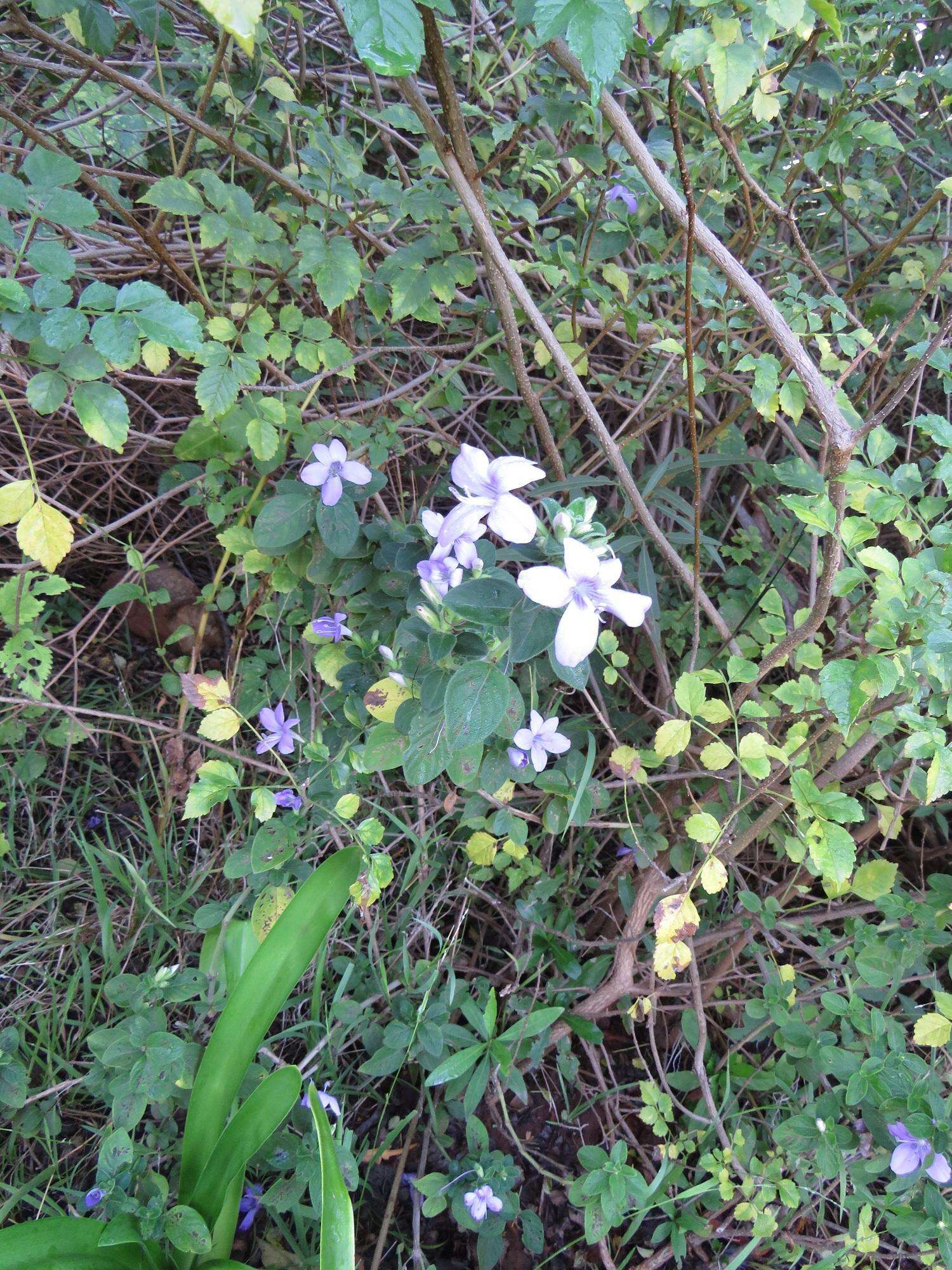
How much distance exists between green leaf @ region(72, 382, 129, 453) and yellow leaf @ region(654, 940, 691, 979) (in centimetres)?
84

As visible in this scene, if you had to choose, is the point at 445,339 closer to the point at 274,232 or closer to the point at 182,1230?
the point at 274,232

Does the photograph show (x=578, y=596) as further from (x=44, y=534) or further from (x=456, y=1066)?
(x=456, y=1066)

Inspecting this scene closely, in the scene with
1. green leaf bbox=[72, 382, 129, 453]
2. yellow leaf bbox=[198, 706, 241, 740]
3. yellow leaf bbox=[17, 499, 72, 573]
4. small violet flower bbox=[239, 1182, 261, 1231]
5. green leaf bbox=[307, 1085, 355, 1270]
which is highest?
green leaf bbox=[72, 382, 129, 453]

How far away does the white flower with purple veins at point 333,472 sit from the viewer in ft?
3.50

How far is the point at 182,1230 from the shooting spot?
3.18ft

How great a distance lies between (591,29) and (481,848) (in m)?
1.07

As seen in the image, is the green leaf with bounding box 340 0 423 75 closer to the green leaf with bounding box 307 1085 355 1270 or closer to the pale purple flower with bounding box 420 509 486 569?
the pale purple flower with bounding box 420 509 486 569

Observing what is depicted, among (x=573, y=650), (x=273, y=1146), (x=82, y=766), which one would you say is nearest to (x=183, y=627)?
(x=82, y=766)

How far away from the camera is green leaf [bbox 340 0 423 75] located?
56 cm

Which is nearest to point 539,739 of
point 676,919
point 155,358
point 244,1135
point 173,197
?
point 676,919

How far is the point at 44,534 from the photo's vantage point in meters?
0.86

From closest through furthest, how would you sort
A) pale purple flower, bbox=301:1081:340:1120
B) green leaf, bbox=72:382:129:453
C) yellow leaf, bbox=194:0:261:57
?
yellow leaf, bbox=194:0:261:57 < green leaf, bbox=72:382:129:453 < pale purple flower, bbox=301:1081:340:1120

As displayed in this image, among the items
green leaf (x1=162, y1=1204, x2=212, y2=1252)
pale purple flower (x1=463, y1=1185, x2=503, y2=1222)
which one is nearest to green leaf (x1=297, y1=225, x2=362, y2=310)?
green leaf (x1=162, y1=1204, x2=212, y2=1252)

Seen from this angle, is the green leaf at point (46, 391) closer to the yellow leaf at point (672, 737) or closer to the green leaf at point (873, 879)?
the yellow leaf at point (672, 737)
